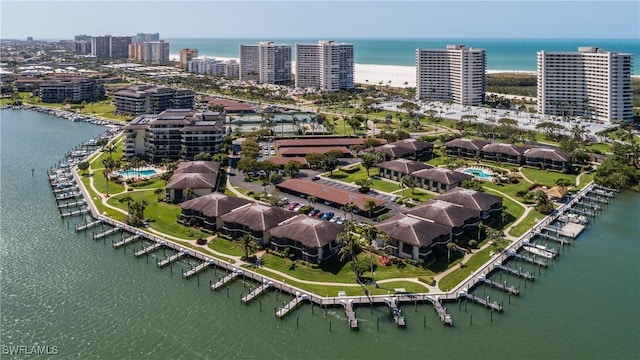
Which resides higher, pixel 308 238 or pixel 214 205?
pixel 214 205

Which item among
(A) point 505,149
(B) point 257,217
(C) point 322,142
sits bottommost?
(B) point 257,217

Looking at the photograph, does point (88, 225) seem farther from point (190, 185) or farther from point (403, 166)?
point (403, 166)

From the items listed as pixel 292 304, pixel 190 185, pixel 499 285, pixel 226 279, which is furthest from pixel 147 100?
pixel 499 285

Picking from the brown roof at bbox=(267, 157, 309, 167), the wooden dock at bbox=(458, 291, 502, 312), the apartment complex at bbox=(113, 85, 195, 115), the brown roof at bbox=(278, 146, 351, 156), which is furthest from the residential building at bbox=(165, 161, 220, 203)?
the apartment complex at bbox=(113, 85, 195, 115)

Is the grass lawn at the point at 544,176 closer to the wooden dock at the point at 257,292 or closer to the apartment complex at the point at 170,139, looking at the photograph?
the wooden dock at the point at 257,292

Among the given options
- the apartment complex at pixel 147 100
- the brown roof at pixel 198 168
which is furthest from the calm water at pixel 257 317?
the apartment complex at pixel 147 100
